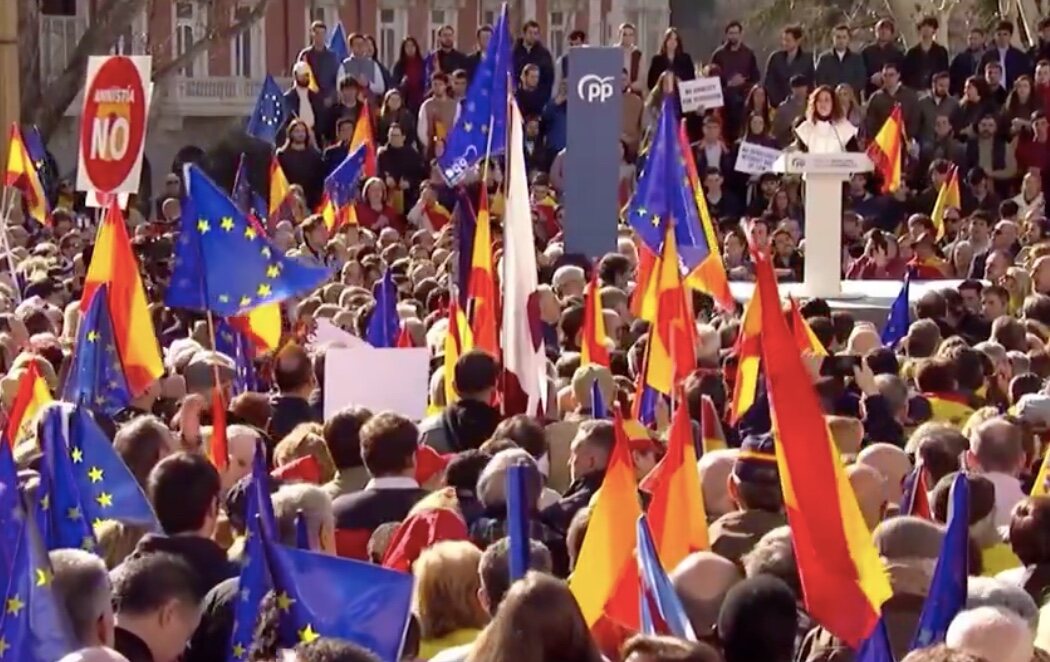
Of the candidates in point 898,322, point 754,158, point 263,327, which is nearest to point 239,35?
point 754,158

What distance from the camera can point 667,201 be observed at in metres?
13.1

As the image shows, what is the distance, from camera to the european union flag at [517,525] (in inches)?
221

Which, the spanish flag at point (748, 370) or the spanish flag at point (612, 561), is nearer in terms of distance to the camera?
the spanish flag at point (612, 561)

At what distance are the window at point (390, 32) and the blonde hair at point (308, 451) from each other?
120 ft

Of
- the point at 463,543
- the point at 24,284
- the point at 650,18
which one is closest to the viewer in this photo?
the point at 463,543

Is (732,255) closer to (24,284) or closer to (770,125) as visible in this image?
(770,125)

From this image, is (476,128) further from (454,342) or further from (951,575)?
(951,575)

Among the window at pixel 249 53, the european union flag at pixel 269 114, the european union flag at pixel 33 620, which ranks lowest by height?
the european union flag at pixel 33 620

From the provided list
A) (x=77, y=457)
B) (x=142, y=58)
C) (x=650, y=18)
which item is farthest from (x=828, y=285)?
(x=650, y=18)

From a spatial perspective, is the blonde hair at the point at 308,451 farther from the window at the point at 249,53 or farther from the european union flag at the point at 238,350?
the window at the point at 249,53

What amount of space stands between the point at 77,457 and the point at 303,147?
1548cm

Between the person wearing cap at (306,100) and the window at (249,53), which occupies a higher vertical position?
the window at (249,53)

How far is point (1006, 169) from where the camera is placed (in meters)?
22.4

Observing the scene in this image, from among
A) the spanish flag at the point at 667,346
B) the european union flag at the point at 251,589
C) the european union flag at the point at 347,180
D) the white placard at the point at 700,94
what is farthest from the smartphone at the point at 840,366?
the white placard at the point at 700,94
